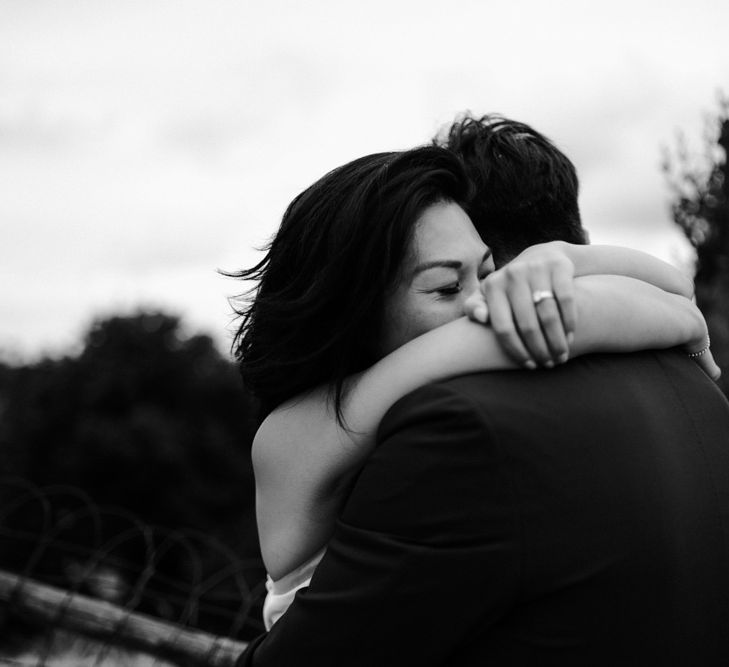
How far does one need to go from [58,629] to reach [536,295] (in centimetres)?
288

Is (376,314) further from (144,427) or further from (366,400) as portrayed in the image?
(144,427)

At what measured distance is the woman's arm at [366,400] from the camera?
1.57m

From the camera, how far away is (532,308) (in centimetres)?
152

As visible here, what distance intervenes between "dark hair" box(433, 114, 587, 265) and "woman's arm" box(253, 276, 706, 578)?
0.68m

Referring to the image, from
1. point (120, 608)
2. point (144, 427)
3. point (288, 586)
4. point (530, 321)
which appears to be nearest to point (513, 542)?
point (530, 321)

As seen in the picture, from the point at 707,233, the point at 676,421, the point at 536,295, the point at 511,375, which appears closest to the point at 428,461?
the point at 511,375

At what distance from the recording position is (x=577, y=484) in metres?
1.41

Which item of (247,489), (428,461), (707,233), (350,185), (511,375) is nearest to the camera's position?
(428,461)

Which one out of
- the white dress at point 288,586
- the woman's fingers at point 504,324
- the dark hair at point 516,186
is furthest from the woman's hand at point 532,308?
the dark hair at point 516,186

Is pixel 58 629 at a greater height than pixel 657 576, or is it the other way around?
pixel 657 576

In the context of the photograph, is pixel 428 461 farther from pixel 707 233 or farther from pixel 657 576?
pixel 707 233

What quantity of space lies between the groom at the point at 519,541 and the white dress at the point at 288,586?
31 centimetres

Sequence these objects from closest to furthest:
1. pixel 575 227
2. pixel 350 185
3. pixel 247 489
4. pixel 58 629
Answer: pixel 350 185 < pixel 575 227 < pixel 58 629 < pixel 247 489

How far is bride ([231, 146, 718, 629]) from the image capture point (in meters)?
1.58
